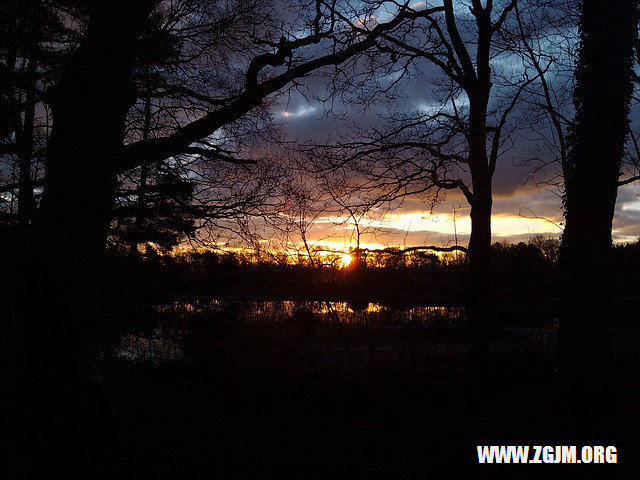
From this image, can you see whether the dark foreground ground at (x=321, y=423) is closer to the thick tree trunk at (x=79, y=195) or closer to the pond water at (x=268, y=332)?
the thick tree trunk at (x=79, y=195)

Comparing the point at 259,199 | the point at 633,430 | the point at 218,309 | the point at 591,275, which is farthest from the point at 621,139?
the point at 218,309

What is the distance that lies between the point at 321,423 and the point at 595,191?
3.90 m

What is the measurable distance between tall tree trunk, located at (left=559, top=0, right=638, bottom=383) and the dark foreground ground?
46 centimetres

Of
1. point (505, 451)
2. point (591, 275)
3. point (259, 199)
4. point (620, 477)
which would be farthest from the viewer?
point (259, 199)

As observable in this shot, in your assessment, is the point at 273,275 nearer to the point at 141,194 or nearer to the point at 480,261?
the point at 480,261

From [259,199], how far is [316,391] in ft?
18.2

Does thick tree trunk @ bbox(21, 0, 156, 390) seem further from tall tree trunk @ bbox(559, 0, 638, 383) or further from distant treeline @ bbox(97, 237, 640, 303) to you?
tall tree trunk @ bbox(559, 0, 638, 383)

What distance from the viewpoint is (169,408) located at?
6.41 meters

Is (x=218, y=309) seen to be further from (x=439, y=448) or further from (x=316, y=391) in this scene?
(x=439, y=448)

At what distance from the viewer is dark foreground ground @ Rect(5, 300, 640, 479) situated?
4559 mm

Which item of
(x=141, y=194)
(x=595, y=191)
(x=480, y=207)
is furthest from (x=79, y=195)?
(x=480, y=207)

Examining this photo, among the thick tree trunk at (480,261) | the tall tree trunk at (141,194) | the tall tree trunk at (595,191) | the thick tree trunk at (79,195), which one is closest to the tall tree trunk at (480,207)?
the thick tree trunk at (480,261)

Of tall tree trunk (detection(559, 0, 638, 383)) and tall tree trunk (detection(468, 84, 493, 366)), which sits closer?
tall tree trunk (detection(559, 0, 638, 383))

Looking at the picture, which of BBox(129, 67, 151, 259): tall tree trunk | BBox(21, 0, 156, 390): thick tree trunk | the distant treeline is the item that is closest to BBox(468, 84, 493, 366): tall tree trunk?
the distant treeline
